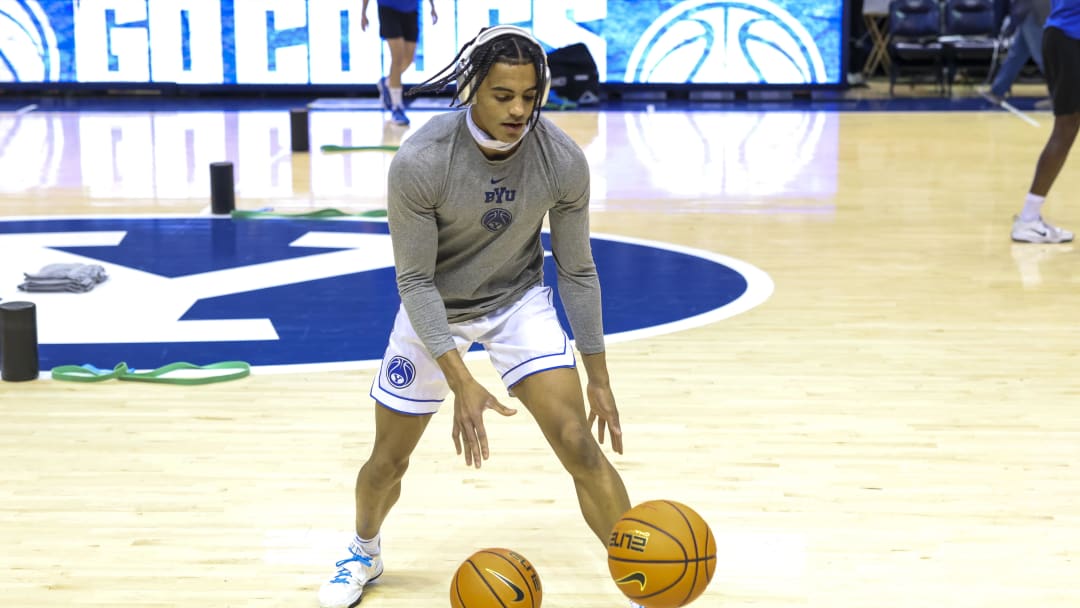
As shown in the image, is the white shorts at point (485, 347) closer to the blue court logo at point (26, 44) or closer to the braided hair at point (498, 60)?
the braided hair at point (498, 60)

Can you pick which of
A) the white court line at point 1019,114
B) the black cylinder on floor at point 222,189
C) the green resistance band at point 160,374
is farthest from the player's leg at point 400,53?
the green resistance band at point 160,374

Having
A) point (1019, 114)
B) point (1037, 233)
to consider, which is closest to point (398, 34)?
point (1019, 114)

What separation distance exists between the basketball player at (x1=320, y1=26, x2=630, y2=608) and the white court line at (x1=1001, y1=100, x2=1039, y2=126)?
12686 mm

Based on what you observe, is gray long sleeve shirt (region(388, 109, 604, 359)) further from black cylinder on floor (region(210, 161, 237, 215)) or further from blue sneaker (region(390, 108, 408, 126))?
blue sneaker (region(390, 108, 408, 126))

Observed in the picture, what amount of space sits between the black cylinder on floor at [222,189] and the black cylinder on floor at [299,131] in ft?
10.8

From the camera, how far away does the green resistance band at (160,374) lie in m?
5.87

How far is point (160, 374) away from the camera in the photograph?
593 cm

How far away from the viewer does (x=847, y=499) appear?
4.53 meters

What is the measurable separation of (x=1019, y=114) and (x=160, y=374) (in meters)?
12.5

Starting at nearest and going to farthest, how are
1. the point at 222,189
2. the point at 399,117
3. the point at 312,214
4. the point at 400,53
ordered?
the point at 312,214, the point at 222,189, the point at 400,53, the point at 399,117

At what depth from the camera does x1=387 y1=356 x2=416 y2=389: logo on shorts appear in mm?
3582

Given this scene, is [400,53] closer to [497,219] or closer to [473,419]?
[497,219]

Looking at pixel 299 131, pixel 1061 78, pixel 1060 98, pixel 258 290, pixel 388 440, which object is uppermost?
pixel 1061 78

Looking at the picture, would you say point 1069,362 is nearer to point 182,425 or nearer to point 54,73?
point 182,425
